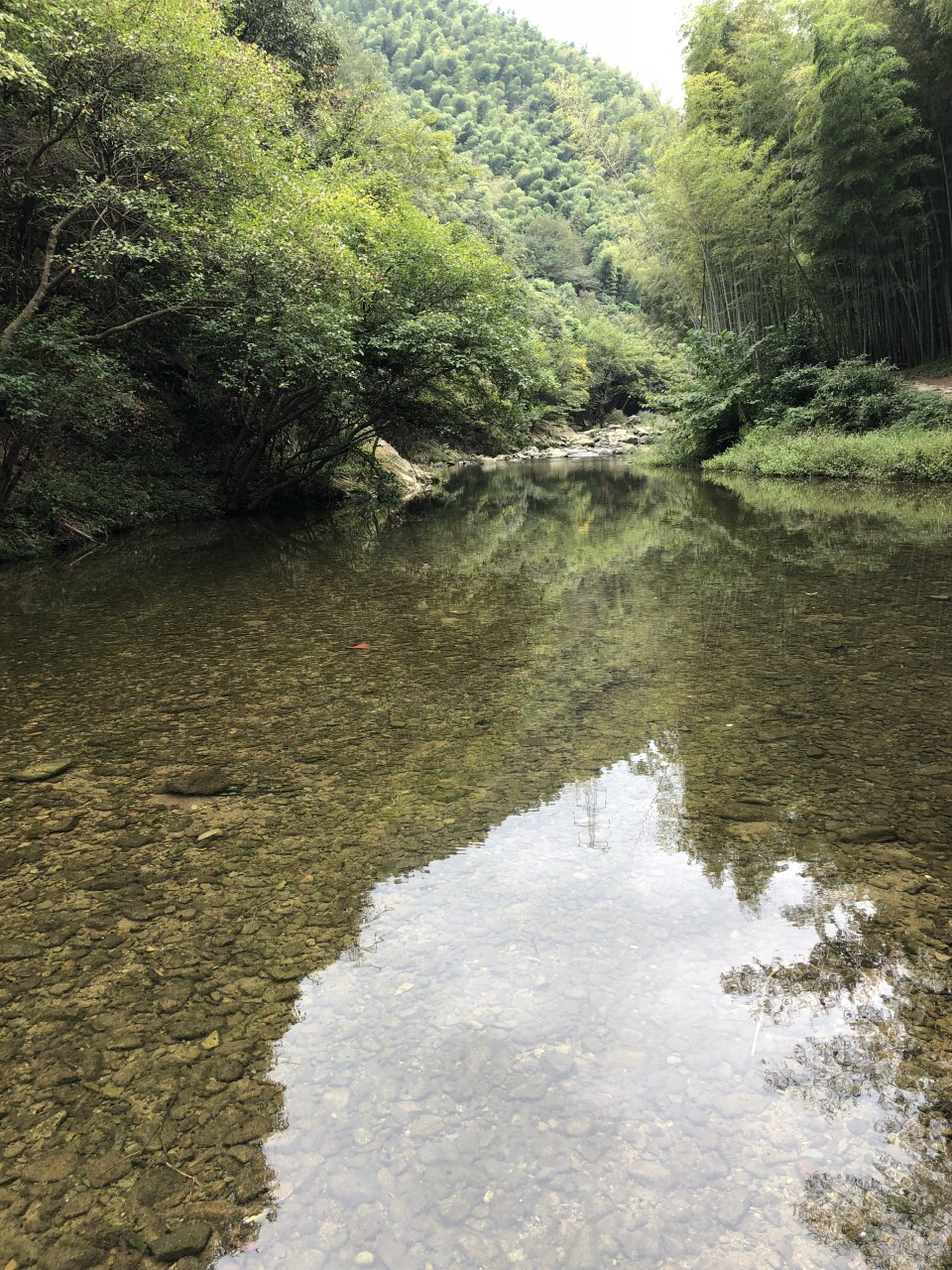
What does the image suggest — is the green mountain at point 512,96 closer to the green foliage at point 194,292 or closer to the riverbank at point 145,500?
the riverbank at point 145,500

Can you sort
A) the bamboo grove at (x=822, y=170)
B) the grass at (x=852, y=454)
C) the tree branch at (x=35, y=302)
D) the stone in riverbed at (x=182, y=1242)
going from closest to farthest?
the stone in riverbed at (x=182, y=1242) < the tree branch at (x=35, y=302) < the grass at (x=852, y=454) < the bamboo grove at (x=822, y=170)

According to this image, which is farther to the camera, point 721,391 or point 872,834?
point 721,391

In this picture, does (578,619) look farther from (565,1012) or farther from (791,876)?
(565,1012)

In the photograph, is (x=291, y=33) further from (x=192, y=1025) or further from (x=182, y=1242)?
(x=182, y=1242)

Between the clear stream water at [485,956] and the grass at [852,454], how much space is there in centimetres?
1083

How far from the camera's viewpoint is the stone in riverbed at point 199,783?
3.24 m

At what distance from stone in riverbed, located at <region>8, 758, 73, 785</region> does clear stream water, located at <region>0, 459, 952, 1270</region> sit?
8cm

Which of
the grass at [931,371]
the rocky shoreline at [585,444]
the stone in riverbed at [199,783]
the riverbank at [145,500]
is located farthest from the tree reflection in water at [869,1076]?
the rocky shoreline at [585,444]

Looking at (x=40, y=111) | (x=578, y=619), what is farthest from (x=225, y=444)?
(x=578, y=619)

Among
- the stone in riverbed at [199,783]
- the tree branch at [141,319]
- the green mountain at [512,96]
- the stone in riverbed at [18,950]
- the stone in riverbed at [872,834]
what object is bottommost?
the stone in riverbed at [872,834]

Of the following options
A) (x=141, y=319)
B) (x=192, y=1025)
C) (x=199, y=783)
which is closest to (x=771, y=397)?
(x=141, y=319)

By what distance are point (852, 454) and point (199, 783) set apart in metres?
16.3

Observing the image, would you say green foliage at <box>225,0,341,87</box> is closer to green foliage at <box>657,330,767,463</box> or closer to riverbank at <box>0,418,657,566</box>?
riverbank at <box>0,418,657,566</box>

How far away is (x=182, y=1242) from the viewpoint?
4.55 feet
